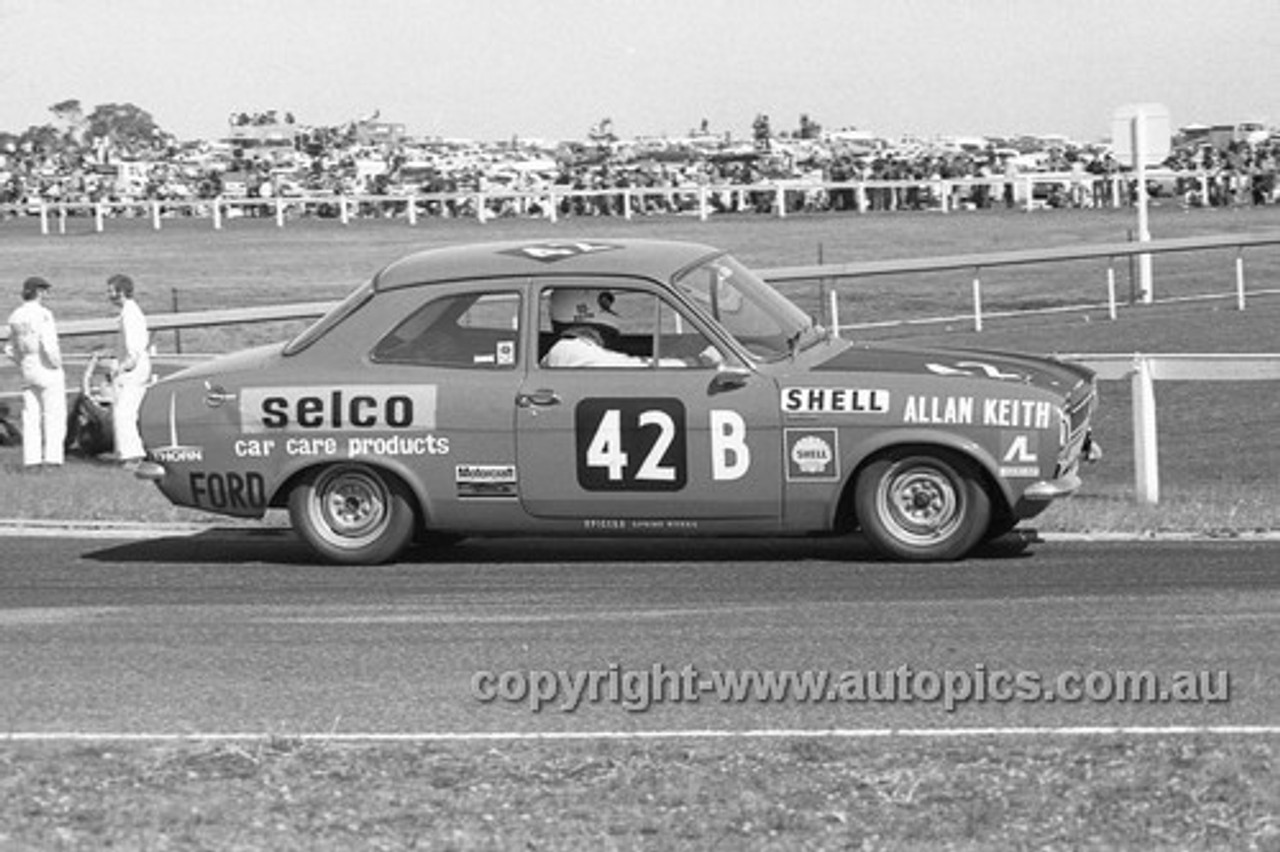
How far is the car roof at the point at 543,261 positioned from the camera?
12.3 meters

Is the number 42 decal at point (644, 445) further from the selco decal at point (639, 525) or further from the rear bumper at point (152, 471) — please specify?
the rear bumper at point (152, 471)

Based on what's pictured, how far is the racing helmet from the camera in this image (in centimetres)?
1229

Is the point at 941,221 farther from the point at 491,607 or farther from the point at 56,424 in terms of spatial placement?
the point at 491,607

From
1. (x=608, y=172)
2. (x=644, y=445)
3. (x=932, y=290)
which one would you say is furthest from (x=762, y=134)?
(x=644, y=445)

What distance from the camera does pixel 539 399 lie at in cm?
1207

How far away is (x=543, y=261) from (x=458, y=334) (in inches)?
20.8

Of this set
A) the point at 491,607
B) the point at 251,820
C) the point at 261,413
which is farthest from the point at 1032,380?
the point at 251,820

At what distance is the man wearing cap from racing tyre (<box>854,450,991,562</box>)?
26.4 feet

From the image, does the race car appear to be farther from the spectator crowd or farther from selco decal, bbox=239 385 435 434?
the spectator crowd

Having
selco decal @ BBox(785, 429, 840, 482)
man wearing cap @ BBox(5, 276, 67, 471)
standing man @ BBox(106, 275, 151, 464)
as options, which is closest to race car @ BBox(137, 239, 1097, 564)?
selco decal @ BBox(785, 429, 840, 482)

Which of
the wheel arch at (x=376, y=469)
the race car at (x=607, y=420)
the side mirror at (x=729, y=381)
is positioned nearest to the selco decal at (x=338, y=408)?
the race car at (x=607, y=420)

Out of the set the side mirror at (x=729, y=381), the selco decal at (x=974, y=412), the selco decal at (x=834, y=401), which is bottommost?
the selco decal at (x=974, y=412)

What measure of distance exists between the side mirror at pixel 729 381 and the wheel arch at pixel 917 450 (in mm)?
582

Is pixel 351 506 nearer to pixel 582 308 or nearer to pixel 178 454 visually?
pixel 178 454
